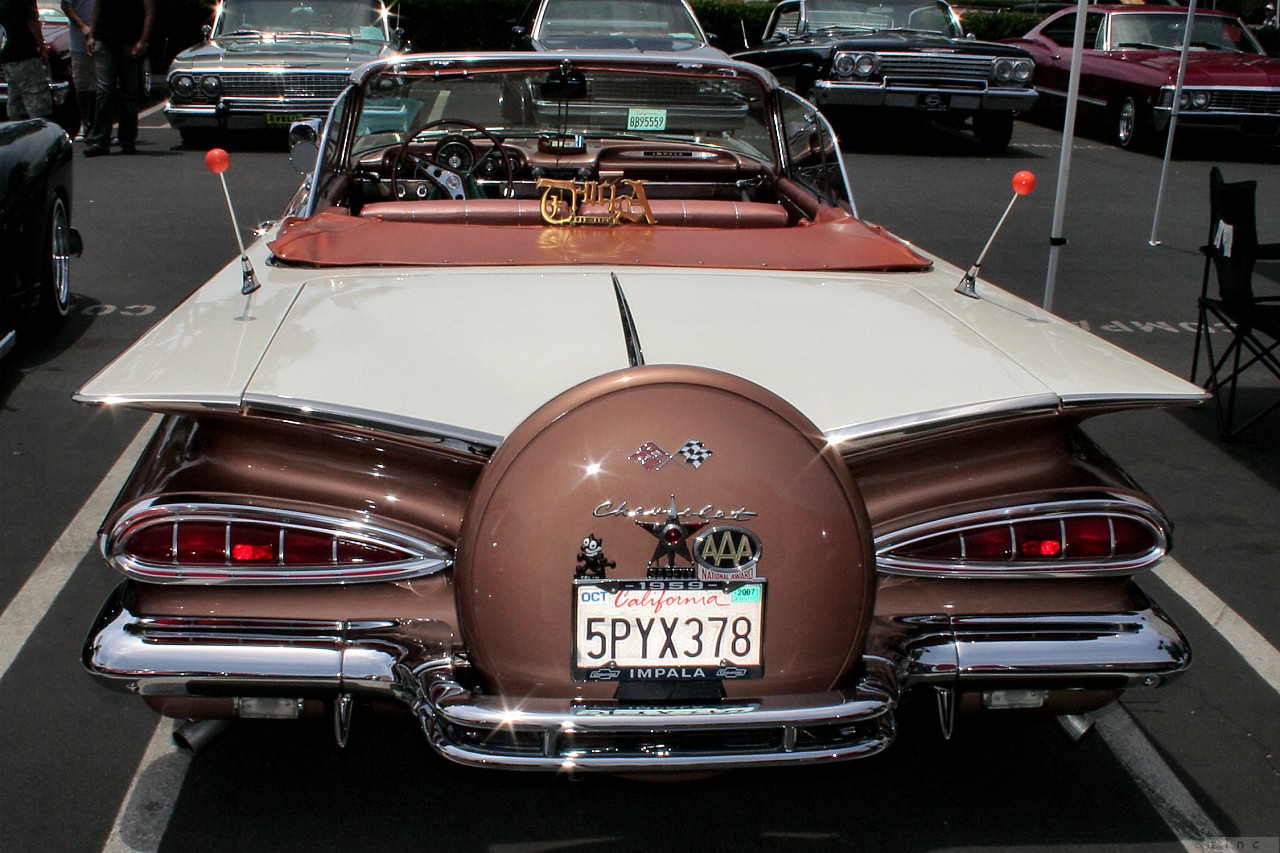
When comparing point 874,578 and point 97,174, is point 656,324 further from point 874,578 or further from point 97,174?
point 97,174

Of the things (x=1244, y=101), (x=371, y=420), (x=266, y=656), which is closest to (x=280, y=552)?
(x=266, y=656)

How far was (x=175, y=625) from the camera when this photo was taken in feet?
6.94

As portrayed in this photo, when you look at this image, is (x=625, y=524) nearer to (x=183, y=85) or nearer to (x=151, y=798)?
Result: (x=151, y=798)

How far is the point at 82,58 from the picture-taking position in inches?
428

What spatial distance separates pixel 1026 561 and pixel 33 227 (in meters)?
4.79

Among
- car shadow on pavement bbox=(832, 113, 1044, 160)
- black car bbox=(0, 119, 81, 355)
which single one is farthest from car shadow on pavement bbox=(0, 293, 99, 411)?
car shadow on pavement bbox=(832, 113, 1044, 160)

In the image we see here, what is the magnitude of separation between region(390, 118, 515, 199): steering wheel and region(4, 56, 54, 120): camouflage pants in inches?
262

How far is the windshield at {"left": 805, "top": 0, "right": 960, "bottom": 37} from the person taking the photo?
13.4 m

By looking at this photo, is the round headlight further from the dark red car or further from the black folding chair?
the black folding chair

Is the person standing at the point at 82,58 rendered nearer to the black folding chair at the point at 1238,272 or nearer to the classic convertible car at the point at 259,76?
the classic convertible car at the point at 259,76

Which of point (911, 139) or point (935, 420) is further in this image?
point (911, 139)

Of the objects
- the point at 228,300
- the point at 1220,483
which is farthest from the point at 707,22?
the point at 228,300

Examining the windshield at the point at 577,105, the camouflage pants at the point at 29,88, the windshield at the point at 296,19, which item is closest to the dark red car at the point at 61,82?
the windshield at the point at 296,19

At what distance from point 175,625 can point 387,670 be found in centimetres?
40
